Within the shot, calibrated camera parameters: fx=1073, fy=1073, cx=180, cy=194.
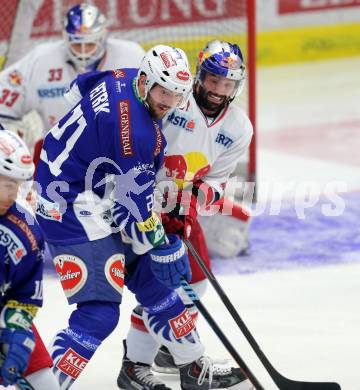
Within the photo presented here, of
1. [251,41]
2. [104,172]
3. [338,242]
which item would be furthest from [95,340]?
[251,41]

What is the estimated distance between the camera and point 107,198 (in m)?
3.58

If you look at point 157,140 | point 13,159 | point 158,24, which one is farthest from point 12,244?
point 158,24

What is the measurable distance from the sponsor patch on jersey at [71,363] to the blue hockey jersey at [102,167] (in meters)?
0.36

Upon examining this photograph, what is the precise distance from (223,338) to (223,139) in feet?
2.46

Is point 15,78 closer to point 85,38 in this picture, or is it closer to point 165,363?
point 85,38

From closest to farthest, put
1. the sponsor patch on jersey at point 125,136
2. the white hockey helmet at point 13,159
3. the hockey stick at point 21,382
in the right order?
the white hockey helmet at point 13,159 < the hockey stick at point 21,382 < the sponsor patch on jersey at point 125,136

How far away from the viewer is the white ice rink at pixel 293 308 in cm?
406

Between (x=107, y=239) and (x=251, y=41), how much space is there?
306cm

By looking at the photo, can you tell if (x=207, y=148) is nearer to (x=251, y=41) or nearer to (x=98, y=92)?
(x=98, y=92)

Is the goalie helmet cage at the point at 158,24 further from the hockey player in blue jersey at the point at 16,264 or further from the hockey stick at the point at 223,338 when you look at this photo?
the hockey player in blue jersey at the point at 16,264

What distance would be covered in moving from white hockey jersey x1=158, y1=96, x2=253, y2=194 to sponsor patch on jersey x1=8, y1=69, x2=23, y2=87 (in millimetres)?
1569

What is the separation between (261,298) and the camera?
4.82 m

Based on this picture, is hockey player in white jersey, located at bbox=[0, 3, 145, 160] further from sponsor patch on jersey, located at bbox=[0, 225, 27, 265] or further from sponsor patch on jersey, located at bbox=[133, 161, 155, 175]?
sponsor patch on jersey, located at bbox=[0, 225, 27, 265]

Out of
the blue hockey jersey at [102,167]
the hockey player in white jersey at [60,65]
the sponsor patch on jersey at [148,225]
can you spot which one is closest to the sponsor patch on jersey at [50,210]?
the blue hockey jersey at [102,167]
